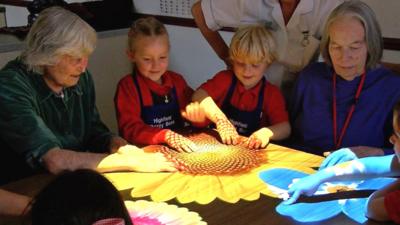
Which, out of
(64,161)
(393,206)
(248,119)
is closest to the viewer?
(393,206)

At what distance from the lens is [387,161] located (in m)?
1.21

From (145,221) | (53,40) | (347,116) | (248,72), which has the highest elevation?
(53,40)

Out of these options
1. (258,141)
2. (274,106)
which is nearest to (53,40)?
(258,141)

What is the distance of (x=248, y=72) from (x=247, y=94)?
0.32ft

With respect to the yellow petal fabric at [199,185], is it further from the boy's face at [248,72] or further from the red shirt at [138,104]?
the boy's face at [248,72]

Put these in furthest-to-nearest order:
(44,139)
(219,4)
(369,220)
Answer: (219,4) → (44,139) → (369,220)

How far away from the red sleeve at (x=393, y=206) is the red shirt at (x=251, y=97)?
73cm

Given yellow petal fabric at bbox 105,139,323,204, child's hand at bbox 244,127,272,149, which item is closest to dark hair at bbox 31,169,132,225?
yellow petal fabric at bbox 105,139,323,204

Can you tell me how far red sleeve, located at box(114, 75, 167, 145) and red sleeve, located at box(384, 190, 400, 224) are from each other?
0.76 metres

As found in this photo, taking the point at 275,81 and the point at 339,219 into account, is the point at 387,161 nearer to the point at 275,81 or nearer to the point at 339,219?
the point at 339,219

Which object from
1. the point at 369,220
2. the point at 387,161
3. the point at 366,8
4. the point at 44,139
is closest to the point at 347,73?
the point at 366,8

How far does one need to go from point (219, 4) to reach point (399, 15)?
85 cm

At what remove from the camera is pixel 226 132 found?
1.62 metres

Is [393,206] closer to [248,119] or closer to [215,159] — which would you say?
[215,159]
